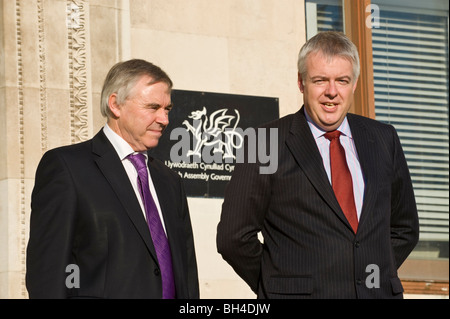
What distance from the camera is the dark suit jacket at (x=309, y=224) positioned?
5273 mm

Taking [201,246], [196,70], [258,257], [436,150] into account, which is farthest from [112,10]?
[436,150]

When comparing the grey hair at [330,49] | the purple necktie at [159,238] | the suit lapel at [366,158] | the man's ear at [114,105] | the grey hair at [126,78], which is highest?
the grey hair at [330,49]

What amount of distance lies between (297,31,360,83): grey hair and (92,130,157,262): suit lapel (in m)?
1.13

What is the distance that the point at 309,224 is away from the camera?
532cm

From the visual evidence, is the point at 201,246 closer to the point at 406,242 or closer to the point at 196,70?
the point at 196,70

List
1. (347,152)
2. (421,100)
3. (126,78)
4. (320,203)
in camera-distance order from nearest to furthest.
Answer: (320,203) < (347,152) < (126,78) < (421,100)

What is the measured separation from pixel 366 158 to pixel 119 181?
1.36 metres

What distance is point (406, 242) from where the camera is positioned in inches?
233

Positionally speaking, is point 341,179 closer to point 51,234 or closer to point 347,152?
point 347,152

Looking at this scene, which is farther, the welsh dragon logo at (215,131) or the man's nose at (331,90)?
the welsh dragon logo at (215,131)

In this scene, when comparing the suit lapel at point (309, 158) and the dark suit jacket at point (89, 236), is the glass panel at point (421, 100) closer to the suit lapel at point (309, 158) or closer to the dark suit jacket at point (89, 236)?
A: the suit lapel at point (309, 158)
